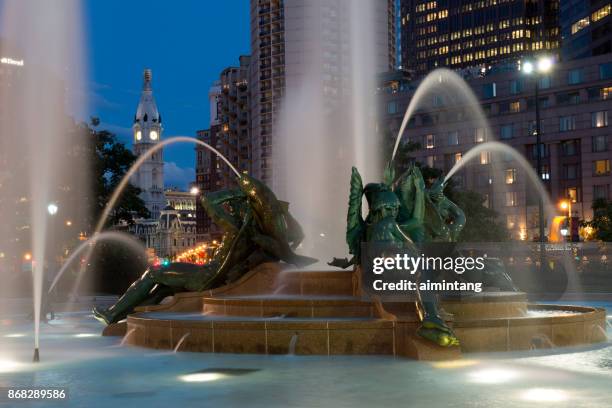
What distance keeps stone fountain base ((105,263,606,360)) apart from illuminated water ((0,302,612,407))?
0.34 meters

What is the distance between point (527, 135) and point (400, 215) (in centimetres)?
8043

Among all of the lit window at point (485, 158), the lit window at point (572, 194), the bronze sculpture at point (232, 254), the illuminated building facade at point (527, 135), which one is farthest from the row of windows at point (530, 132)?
the bronze sculpture at point (232, 254)

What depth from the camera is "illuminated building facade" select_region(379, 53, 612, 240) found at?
8875cm

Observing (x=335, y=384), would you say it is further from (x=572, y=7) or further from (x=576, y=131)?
(x=572, y=7)

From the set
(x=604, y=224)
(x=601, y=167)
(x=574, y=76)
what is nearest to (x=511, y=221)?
(x=601, y=167)

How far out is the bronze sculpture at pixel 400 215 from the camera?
16.7 metres

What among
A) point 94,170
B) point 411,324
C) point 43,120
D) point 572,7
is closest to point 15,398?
point 411,324

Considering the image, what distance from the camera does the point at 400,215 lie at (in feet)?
59.5

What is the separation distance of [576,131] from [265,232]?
77166mm

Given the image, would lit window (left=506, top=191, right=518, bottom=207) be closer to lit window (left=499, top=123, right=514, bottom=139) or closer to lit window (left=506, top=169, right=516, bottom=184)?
lit window (left=506, top=169, right=516, bottom=184)

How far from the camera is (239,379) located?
11.9 m

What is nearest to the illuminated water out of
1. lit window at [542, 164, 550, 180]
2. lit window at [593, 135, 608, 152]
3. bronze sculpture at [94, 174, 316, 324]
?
bronze sculpture at [94, 174, 316, 324]

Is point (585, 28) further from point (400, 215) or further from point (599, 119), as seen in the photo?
point (400, 215)

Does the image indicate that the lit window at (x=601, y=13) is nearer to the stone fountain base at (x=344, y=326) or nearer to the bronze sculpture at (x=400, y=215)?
the bronze sculpture at (x=400, y=215)
